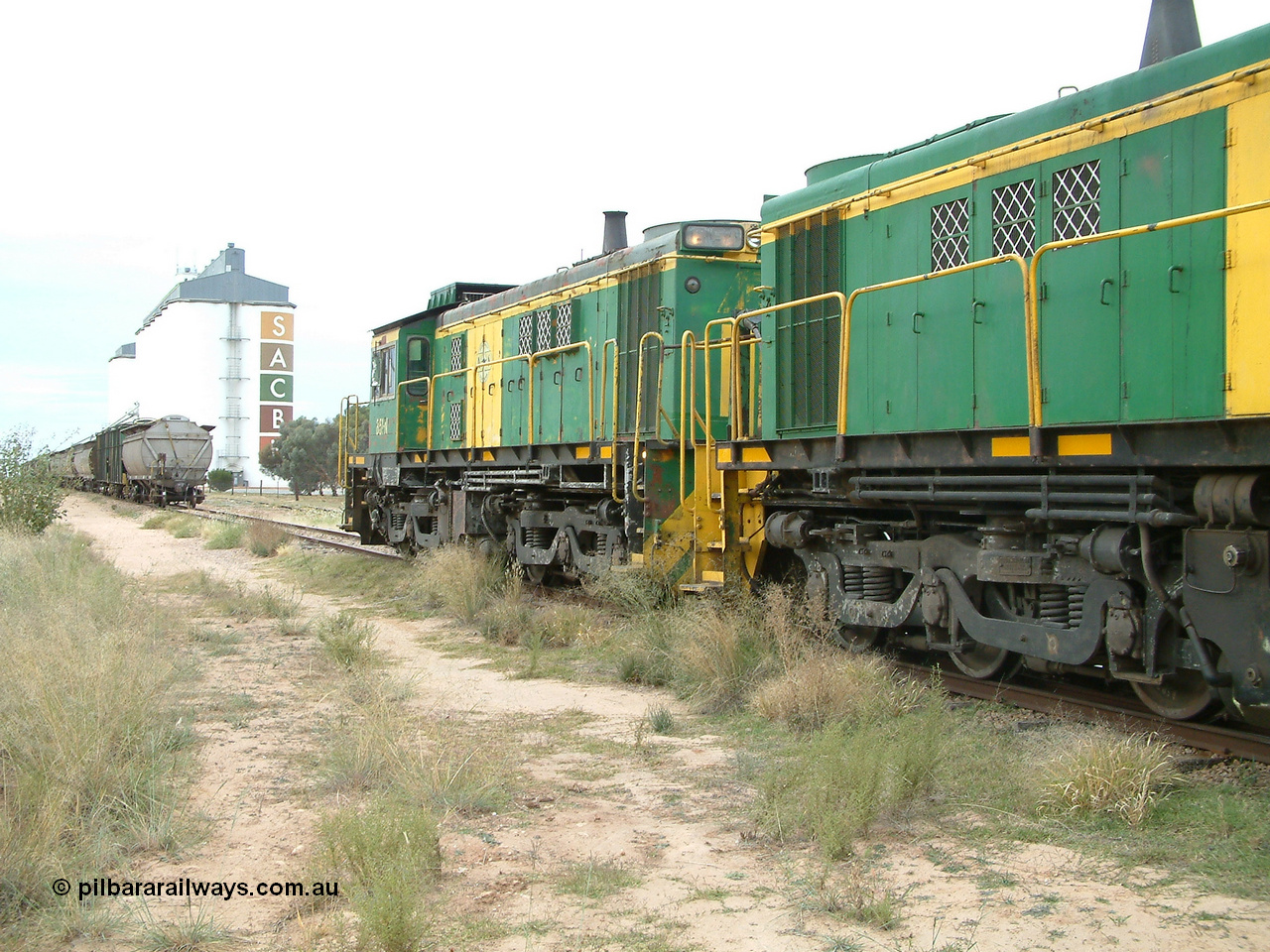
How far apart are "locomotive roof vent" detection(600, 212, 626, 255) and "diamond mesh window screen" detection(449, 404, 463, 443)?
372 centimetres

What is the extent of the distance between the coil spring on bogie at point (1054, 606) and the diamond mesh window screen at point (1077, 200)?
2132 millimetres

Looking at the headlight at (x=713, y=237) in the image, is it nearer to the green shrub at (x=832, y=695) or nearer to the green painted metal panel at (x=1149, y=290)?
the green shrub at (x=832, y=695)

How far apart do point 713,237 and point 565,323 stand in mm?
3188

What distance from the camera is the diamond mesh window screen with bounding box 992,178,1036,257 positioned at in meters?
6.95

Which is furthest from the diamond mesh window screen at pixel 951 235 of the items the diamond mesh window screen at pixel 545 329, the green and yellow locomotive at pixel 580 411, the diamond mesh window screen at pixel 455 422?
the diamond mesh window screen at pixel 455 422

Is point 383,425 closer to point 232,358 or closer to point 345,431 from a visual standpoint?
point 345,431

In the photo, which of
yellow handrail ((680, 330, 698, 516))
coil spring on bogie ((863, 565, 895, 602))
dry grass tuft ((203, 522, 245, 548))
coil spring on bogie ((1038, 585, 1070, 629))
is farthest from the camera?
dry grass tuft ((203, 522, 245, 548))

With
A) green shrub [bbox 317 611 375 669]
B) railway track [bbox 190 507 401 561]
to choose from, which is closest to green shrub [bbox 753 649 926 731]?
green shrub [bbox 317 611 375 669]

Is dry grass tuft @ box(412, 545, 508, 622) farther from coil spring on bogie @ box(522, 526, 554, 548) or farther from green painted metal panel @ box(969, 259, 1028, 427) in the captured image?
green painted metal panel @ box(969, 259, 1028, 427)

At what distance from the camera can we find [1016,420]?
22.1 feet

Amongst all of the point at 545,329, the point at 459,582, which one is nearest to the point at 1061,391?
the point at 459,582

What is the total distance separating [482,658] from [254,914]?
5860mm

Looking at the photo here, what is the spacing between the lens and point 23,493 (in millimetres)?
20891

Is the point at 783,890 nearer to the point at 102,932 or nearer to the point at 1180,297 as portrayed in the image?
the point at 102,932
